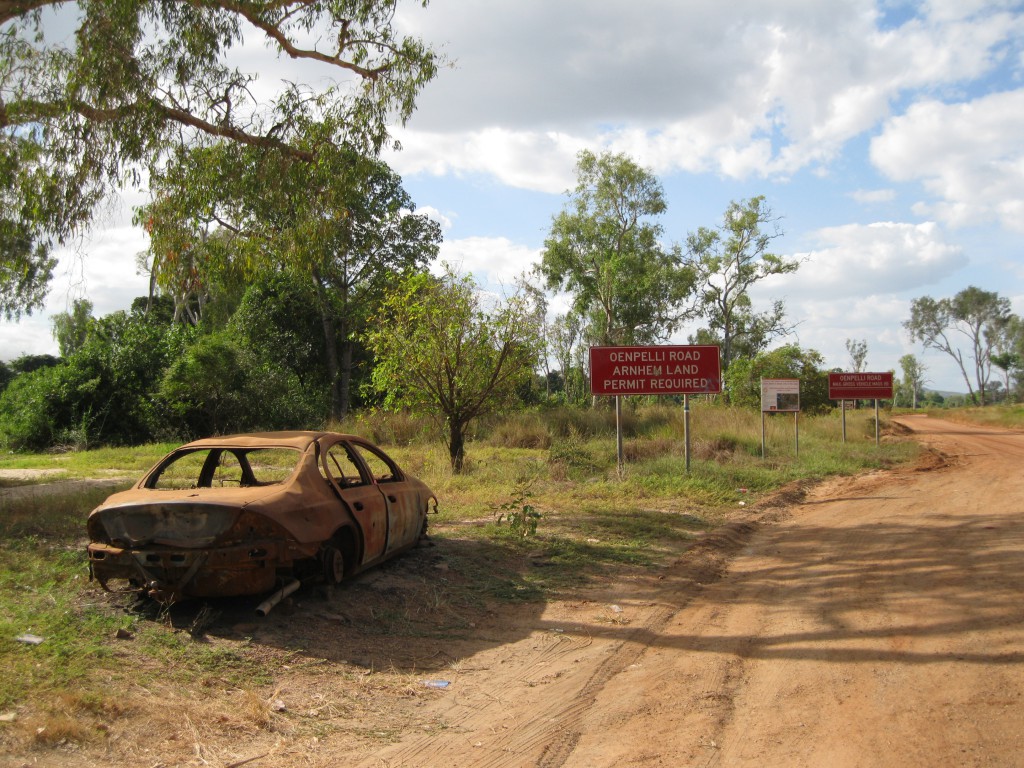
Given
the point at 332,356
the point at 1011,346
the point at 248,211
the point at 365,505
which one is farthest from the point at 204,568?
the point at 1011,346

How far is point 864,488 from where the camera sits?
1612 cm

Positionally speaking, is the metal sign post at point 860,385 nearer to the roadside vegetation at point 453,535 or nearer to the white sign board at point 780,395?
the roadside vegetation at point 453,535

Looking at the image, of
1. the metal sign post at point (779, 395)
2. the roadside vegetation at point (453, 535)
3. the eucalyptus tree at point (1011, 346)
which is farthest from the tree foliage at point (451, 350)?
the eucalyptus tree at point (1011, 346)

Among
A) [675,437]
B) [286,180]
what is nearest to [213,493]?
[286,180]

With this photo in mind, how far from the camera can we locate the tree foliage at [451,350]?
16453 mm

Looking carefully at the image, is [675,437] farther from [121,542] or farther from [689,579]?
[121,542]

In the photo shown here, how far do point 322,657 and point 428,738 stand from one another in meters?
1.44

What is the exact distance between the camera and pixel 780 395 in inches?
807

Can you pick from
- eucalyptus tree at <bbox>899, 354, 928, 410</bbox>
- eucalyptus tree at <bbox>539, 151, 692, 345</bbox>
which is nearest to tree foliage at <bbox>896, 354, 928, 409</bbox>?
eucalyptus tree at <bbox>899, 354, 928, 410</bbox>

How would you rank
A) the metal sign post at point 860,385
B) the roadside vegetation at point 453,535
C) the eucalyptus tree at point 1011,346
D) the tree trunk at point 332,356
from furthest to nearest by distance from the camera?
the eucalyptus tree at point 1011,346
the tree trunk at point 332,356
the metal sign post at point 860,385
the roadside vegetation at point 453,535

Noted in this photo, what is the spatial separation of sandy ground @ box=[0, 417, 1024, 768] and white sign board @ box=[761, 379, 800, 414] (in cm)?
1147

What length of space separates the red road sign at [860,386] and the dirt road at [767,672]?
49.8 ft

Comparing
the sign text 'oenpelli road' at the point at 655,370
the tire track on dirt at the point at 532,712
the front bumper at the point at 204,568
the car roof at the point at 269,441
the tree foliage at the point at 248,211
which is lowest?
the tire track on dirt at the point at 532,712

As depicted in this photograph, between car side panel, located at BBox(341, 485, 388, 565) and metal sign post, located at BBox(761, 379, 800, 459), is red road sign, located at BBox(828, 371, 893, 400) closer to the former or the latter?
metal sign post, located at BBox(761, 379, 800, 459)
